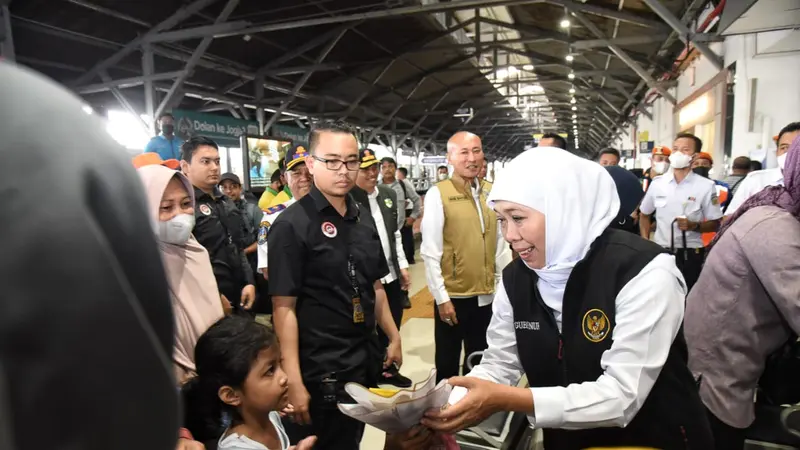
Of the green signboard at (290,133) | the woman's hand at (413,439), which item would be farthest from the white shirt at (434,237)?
the green signboard at (290,133)

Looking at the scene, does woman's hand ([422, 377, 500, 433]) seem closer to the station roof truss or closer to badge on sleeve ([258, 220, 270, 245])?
badge on sleeve ([258, 220, 270, 245])

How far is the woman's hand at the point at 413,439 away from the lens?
49.5 inches

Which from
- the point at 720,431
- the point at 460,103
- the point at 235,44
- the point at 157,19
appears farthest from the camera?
the point at 460,103

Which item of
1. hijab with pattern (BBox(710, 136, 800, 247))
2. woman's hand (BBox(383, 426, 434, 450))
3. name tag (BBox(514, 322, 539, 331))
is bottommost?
woman's hand (BBox(383, 426, 434, 450))

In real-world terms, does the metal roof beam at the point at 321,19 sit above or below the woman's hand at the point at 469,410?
above

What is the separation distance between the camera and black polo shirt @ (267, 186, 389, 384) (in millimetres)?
1755

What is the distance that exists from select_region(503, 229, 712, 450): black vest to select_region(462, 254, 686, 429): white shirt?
33 millimetres

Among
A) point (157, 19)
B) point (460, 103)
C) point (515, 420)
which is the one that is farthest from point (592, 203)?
point (460, 103)

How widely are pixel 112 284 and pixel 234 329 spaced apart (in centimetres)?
131

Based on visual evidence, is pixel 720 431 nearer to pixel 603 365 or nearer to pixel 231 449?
pixel 603 365

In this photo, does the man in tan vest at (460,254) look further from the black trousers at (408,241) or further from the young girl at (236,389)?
the black trousers at (408,241)

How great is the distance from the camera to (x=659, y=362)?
1.18 metres

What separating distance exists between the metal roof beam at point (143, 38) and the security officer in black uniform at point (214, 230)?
4.51 metres

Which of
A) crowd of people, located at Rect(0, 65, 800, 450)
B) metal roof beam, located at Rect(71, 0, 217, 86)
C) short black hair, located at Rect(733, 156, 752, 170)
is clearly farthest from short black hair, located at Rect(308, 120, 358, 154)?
metal roof beam, located at Rect(71, 0, 217, 86)
